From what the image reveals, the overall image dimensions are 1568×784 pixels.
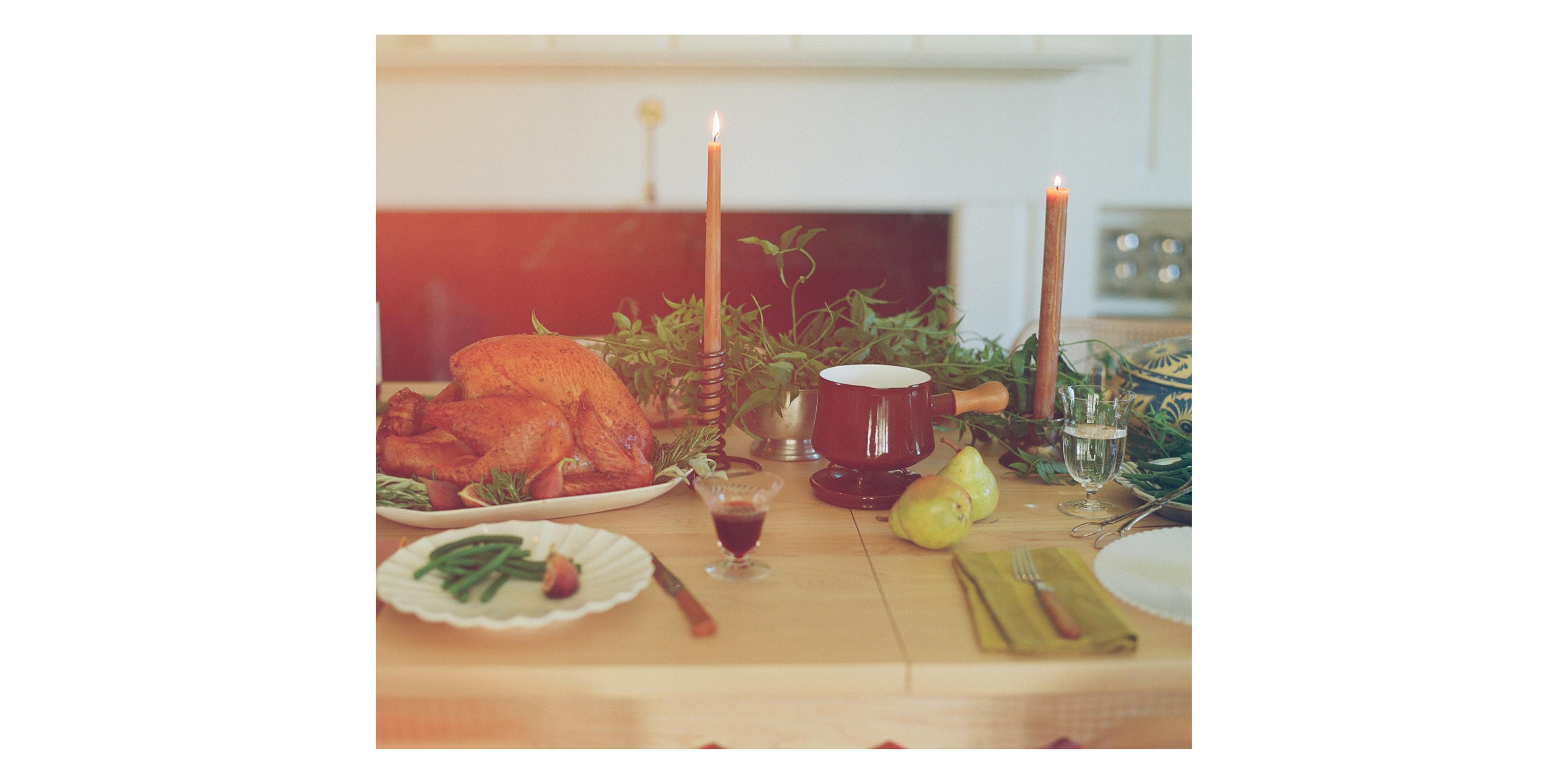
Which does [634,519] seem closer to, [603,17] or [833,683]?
[833,683]

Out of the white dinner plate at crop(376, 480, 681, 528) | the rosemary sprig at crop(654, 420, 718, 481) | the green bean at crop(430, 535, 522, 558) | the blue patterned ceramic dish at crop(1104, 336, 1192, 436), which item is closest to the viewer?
the green bean at crop(430, 535, 522, 558)

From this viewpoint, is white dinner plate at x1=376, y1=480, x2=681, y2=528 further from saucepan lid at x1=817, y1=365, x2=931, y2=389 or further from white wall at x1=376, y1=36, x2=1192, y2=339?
white wall at x1=376, y1=36, x2=1192, y2=339

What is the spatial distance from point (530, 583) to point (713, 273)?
425 mm

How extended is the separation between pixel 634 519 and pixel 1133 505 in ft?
1.71

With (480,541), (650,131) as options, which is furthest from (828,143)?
(480,541)

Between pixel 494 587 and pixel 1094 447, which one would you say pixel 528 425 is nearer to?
pixel 494 587

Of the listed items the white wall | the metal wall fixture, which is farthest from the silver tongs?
the metal wall fixture

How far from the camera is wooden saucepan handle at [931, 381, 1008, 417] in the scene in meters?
1.05

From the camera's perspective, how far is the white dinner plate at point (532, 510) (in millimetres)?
911

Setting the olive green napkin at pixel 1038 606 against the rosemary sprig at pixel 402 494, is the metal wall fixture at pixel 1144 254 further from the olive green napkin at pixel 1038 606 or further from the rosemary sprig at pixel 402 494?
the rosemary sprig at pixel 402 494

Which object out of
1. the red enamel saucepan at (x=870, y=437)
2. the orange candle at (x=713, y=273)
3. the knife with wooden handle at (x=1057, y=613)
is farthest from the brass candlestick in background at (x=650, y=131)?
the knife with wooden handle at (x=1057, y=613)

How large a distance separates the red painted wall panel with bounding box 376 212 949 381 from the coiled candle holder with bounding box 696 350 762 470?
158 centimetres

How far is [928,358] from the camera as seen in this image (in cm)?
125

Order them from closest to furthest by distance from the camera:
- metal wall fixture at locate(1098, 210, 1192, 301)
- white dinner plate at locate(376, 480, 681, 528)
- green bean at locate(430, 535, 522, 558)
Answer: green bean at locate(430, 535, 522, 558), white dinner plate at locate(376, 480, 681, 528), metal wall fixture at locate(1098, 210, 1192, 301)
